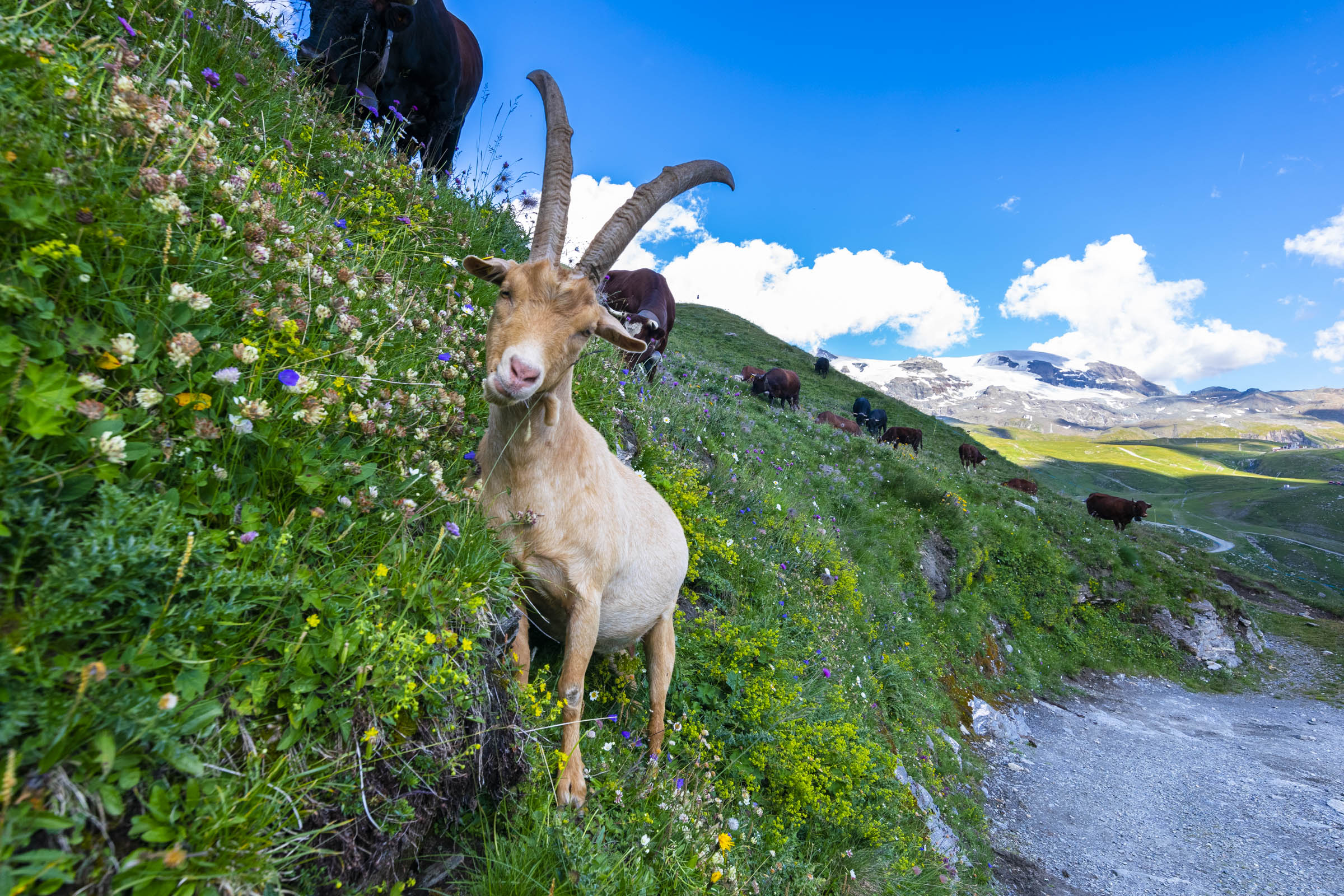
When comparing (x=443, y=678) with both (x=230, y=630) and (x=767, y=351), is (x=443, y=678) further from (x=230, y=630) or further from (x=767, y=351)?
(x=767, y=351)

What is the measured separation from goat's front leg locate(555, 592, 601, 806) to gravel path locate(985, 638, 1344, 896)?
28.9 ft

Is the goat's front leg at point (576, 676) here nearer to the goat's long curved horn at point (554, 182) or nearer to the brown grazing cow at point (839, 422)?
the goat's long curved horn at point (554, 182)

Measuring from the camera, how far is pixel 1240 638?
72.2 feet

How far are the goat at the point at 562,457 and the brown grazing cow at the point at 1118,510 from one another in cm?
4207

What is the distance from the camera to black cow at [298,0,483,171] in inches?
280

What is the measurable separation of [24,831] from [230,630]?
1.96 feet

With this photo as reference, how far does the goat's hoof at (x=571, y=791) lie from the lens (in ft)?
9.56

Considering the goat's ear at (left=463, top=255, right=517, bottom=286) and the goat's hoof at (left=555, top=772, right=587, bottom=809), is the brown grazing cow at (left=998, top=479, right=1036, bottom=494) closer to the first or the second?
the goat's hoof at (left=555, top=772, right=587, bottom=809)

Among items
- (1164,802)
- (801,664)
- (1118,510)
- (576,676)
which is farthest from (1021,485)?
(576,676)

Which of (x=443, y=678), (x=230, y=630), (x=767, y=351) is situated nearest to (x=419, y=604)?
(x=443, y=678)

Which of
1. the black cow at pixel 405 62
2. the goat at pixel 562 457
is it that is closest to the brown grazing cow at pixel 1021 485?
the black cow at pixel 405 62

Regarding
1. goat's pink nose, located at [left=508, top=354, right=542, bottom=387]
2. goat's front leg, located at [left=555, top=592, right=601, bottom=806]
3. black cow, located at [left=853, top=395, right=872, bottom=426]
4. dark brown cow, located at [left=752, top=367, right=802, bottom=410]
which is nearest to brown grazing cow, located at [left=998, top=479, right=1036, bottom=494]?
black cow, located at [left=853, top=395, right=872, bottom=426]

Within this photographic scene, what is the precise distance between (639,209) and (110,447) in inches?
115

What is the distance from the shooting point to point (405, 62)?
833 centimetres
